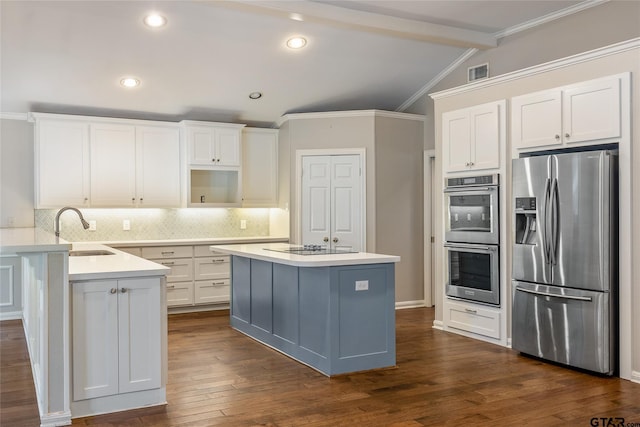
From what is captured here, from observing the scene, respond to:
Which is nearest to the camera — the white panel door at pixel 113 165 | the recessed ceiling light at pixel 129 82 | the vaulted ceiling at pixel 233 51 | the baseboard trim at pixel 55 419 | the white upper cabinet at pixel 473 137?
the baseboard trim at pixel 55 419

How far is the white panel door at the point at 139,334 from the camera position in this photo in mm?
3289

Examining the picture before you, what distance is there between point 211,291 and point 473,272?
3188mm

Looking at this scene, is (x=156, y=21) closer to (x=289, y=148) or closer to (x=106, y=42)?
(x=106, y=42)

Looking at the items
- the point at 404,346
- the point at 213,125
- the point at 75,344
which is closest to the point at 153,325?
the point at 75,344

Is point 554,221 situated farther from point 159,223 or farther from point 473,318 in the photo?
point 159,223

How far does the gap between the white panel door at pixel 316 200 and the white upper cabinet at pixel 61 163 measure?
101 inches

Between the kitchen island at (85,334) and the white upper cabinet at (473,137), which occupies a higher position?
the white upper cabinet at (473,137)

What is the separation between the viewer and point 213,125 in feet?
22.2

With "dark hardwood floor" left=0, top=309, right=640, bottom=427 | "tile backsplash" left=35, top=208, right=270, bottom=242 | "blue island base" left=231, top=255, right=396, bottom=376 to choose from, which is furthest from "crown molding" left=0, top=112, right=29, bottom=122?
"blue island base" left=231, top=255, right=396, bottom=376

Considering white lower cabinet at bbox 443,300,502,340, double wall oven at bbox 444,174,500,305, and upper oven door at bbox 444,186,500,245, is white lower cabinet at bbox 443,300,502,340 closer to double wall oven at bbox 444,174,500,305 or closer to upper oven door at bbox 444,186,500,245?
double wall oven at bbox 444,174,500,305

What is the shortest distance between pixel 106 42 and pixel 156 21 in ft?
1.99

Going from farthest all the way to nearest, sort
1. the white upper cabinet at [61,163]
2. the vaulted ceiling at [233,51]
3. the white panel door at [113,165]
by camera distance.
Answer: the white panel door at [113,165], the white upper cabinet at [61,163], the vaulted ceiling at [233,51]

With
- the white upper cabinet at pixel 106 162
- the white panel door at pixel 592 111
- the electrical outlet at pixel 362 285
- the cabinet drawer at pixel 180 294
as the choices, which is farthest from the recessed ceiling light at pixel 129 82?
the white panel door at pixel 592 111

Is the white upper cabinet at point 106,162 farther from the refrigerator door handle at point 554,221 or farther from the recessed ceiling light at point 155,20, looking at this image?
the refrigerator door handle at point 554,221
